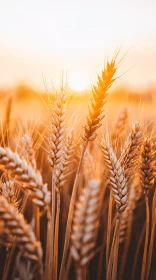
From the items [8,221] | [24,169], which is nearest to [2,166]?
[24,169]

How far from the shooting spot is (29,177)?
4.42ft

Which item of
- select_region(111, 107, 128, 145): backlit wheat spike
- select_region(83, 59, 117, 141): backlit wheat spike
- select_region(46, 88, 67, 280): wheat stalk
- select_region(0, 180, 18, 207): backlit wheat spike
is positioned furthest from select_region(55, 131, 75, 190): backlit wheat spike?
select_region(111, 107, 128, 145): backlit wheat spike

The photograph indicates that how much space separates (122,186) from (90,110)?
45 centimetres

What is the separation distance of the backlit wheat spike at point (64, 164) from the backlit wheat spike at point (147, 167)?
1.40ft

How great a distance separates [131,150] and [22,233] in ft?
2.93

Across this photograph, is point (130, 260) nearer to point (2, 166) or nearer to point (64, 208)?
point (64, 208)

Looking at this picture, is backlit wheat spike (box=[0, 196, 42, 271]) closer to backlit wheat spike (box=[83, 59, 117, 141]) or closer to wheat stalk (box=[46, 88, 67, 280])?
wheat stalk (box=[46, 88, 67, 280])

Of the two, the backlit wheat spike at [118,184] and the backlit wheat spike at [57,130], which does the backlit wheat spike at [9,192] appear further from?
the backlit wheat spike at [118,184]

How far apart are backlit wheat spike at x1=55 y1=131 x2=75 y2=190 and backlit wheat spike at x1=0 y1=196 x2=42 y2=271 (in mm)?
471

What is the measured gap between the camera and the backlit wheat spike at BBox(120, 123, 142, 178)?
1853 mm

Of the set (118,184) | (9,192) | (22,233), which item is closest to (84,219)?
(22,233)

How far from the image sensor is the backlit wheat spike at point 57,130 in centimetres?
167

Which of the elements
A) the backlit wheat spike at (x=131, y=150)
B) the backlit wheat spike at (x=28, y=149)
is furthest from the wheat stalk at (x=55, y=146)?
the backlit wheat spike at (x=131, y=150)

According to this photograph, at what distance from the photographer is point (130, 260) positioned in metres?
2.84
